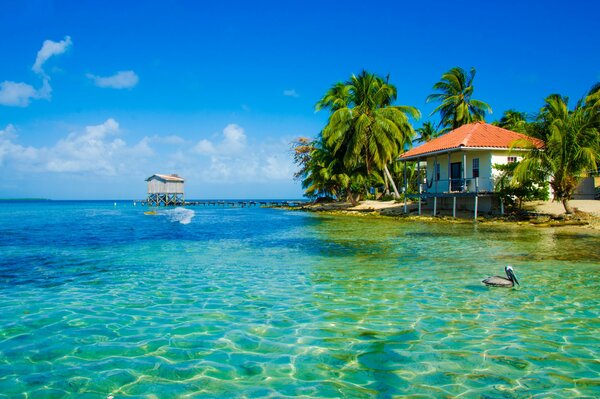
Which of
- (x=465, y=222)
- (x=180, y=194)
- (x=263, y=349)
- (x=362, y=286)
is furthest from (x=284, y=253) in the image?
(x=180, y=194)

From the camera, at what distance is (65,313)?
22.0 ft

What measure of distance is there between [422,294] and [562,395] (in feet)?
12.5

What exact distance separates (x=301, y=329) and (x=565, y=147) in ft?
66.0

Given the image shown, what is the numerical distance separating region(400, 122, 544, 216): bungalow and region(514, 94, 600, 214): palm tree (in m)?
1.10

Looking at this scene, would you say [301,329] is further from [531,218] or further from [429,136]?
[429,136]

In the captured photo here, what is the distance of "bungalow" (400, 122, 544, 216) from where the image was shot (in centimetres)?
2556

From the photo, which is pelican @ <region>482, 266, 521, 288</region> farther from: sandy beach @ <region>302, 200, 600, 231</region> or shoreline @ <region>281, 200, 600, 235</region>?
sandy beach @ <region>302, 200, 600, 231</region>

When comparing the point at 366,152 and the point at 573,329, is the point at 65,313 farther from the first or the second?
the point at 366,152

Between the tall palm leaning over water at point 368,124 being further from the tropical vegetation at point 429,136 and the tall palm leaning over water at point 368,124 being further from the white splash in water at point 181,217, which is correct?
the white splash in water at point 181,217

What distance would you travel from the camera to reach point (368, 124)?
1428 inches

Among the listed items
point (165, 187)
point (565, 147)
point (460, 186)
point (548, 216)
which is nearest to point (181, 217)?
point (460, 186)

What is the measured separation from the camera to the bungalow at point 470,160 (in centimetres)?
2556

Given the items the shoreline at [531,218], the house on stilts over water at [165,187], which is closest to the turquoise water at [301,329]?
the shoreline at [531,218]

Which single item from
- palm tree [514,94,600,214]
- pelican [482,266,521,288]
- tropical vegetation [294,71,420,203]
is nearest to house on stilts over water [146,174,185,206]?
tropical vegetation [294,71,420,203]
